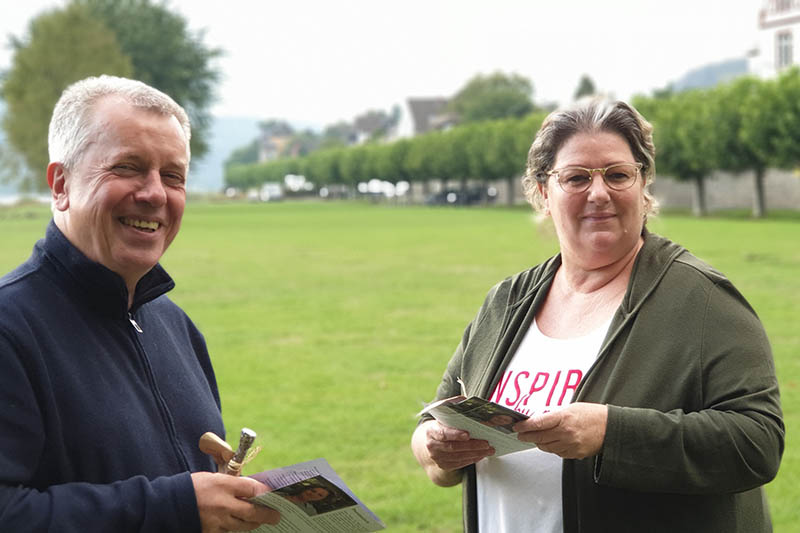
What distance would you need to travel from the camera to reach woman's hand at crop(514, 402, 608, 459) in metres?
2.65

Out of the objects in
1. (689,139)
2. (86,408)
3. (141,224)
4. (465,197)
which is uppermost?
(689,139)

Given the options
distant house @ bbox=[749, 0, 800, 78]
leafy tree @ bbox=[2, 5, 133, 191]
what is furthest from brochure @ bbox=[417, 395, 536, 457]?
distant house @ bbox=[749, 0, 800, 78]

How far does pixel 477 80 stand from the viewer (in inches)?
5335

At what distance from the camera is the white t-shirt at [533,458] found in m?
3.07

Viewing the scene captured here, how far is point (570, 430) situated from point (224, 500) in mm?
935

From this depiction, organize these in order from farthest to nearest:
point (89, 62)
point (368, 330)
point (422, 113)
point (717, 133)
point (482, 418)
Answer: point (422, 113), point (89, 62), point (717, 133), point (368, 330), point (482, 418)

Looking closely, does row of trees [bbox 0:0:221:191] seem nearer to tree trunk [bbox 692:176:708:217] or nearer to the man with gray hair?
tree trunk [bbox 692:176:708:217]

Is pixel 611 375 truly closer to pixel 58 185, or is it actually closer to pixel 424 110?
pixel 58 185

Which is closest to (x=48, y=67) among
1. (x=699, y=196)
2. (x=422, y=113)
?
(x=699, y=196)

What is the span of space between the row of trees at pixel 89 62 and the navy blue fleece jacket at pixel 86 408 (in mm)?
49513

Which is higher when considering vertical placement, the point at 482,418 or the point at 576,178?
the point at 576,178

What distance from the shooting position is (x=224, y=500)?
250cm

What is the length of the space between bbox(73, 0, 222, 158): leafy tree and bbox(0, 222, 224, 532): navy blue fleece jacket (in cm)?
6347

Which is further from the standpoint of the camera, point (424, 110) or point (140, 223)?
point (424, 110)
